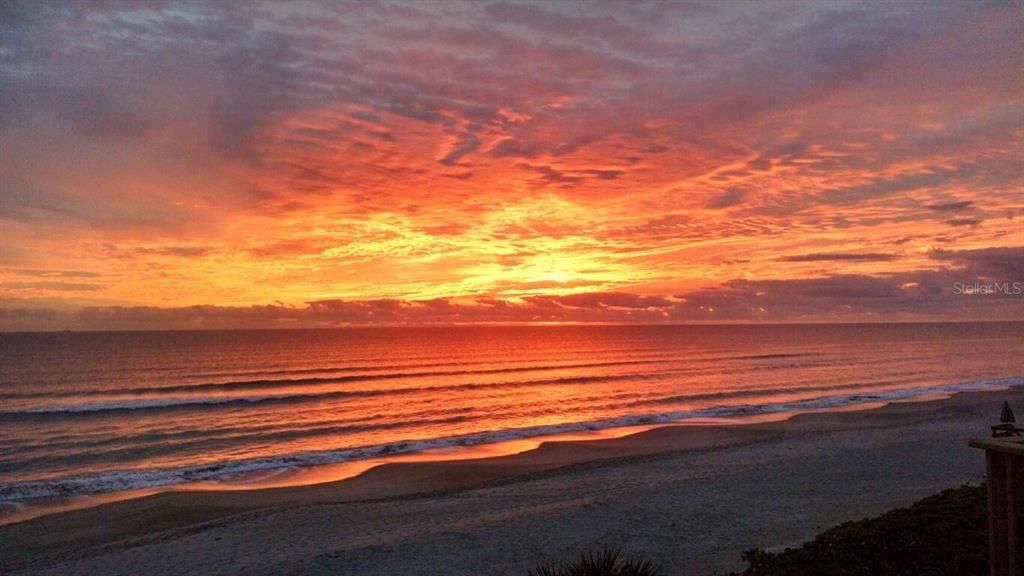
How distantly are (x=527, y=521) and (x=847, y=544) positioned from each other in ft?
23.2

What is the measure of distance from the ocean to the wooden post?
21.6 meters

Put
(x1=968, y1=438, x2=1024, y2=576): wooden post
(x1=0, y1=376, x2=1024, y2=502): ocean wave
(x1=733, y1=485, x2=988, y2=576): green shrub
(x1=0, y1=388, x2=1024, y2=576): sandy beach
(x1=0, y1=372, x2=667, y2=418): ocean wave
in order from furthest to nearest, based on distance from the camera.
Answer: (x1=0, y1=372, x2=667, y2=418): ocean wave < (x1=0, y1=376, x2=1024, y2=502): ocean wave < (x1=0, y1=388, x2=1024, y2=576): sandy beach < (x1=733, y1=485, x2=988, y2=576): green shrub < (x1=968, y1=438, x2=1024, y2=576): wooden post

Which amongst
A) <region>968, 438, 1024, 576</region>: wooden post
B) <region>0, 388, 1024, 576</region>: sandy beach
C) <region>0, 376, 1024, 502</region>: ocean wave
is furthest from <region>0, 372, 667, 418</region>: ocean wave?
<region>968, 438, 1024, 576</region>: wooden post

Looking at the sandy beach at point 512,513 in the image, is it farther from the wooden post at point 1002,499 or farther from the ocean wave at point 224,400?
the ocean wave at point 224,400

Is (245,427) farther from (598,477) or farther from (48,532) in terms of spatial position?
(598,477)

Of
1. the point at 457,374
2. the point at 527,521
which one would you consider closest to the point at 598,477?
the point at 527,521

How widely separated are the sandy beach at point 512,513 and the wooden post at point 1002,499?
5.12m

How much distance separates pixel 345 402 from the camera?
141 feet

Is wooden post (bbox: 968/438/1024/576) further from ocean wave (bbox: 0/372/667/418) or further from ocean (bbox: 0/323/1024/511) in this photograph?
ocean wave (bbox: 0/372/667/418)

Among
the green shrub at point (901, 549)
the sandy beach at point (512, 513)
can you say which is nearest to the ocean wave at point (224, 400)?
the sandy beach at point (512, 513)

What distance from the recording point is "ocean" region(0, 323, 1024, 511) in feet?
83.5

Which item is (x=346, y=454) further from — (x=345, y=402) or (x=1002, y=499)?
(x=1002, y=499)

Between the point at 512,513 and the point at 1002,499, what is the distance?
1109 centimetres

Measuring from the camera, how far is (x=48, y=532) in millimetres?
16234
